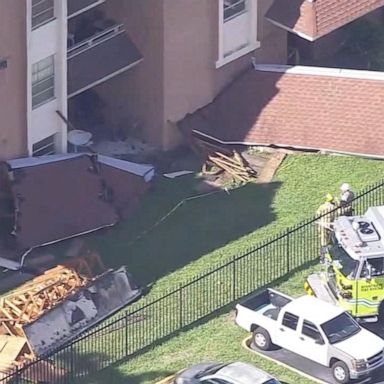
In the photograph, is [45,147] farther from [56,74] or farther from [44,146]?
[56,74]

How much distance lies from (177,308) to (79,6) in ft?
36.9

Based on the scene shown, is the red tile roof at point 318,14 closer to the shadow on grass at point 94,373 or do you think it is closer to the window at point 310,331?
the window at point 310,331

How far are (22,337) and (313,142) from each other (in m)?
14.0

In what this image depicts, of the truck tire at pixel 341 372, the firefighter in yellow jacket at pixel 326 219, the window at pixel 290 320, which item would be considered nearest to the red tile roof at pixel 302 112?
the firefighter in yellow jacket at pixel 326 219

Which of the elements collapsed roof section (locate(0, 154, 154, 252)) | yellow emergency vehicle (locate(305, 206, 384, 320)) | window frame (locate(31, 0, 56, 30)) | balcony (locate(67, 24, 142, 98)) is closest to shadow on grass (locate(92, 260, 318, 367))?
yellow emergency vehicle (locate(305, 206, 384, 320))

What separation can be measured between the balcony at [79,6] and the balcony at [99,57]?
1.06 metres

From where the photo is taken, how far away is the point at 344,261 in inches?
1720

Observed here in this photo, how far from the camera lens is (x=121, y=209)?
49.8m

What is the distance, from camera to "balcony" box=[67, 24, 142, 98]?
173 feet

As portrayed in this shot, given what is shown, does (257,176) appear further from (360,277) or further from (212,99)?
(360,277)

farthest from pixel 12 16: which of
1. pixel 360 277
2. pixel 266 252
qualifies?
pixel 360 277

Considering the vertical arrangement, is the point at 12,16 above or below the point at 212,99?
above

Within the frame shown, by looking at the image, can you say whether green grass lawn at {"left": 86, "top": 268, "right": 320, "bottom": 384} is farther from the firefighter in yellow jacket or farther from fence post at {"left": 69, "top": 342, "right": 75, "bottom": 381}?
the firefighter in yellow jacket

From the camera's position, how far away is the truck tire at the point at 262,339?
1683 inches
